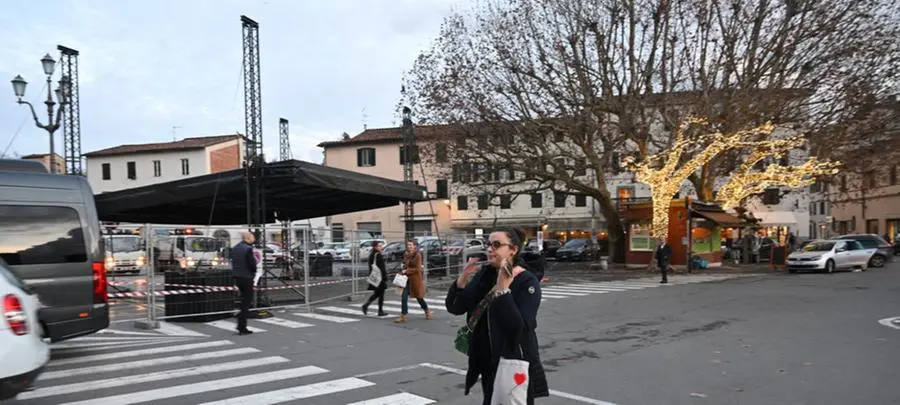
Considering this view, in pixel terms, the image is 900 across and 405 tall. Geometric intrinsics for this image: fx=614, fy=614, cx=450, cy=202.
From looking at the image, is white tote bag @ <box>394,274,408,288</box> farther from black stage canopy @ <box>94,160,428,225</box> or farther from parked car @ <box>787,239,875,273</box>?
parked car @ <box>787,239,875,273</box>

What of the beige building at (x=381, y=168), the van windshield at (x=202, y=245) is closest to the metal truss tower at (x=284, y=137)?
the beige building at (x=381, y=168)

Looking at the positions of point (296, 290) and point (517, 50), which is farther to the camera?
point (517, 50)

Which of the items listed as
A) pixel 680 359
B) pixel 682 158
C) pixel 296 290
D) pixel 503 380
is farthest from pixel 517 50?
pixel 503 380

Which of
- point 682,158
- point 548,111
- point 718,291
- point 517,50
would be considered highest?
point 517,50

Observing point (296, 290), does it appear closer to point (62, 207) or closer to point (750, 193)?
point (62, 207)

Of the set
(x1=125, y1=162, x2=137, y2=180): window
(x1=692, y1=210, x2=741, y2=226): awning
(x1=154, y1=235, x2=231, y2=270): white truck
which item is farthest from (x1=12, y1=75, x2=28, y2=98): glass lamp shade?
(x1=125, y1=162, x2=137, y2=180): window

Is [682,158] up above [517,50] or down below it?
below

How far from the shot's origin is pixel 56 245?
7.93 m

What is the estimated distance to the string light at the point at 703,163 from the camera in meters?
24.4

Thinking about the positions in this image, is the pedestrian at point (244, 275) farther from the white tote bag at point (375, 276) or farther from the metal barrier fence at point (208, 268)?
the white tote bag at point (375, 276)

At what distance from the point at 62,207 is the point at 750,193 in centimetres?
2835

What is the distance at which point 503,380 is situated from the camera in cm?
356

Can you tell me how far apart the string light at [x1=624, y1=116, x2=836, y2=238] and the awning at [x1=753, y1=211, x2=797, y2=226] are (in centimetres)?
2104

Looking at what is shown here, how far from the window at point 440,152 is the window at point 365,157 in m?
27.7
